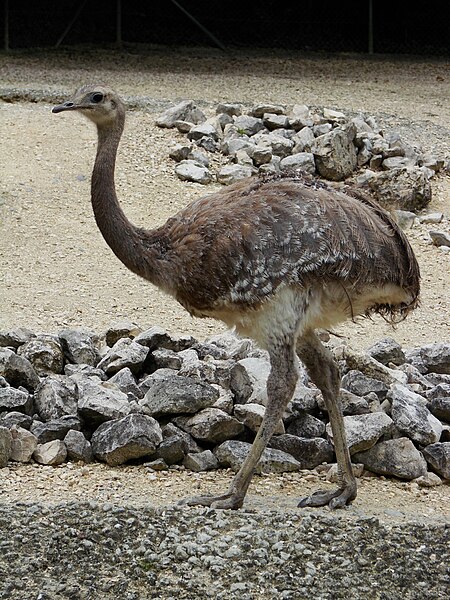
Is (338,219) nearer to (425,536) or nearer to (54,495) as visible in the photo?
(425,536)

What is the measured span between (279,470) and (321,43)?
14239 millimetres

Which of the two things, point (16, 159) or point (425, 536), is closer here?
point (425, 536)

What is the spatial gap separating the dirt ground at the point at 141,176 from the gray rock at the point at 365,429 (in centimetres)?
20

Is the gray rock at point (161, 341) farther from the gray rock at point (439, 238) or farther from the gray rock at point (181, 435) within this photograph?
the gray rock at point (439, 238)

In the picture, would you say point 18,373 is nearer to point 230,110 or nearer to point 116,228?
point 116,228

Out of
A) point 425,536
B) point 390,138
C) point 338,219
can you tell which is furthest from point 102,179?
point 390,138

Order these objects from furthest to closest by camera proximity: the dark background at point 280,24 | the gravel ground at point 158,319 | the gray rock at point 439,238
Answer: the dark background at point 280,24 < the gray rock at point 439,238 < the gravel ground at point 158,319

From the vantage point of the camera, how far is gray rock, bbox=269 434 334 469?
19.4ft

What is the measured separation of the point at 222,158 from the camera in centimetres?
1116

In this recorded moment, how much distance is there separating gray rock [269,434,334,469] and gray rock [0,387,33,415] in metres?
1.37

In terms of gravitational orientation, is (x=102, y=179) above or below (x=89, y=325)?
above

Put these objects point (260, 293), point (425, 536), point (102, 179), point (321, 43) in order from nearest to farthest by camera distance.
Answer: point (425, 536)
point (260, 293)
point (102, 179)
point (321, 43)

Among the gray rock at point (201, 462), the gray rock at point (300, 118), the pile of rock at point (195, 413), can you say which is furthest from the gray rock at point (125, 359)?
the gray rock at point (300, 118)

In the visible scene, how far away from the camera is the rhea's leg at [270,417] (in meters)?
5.18
